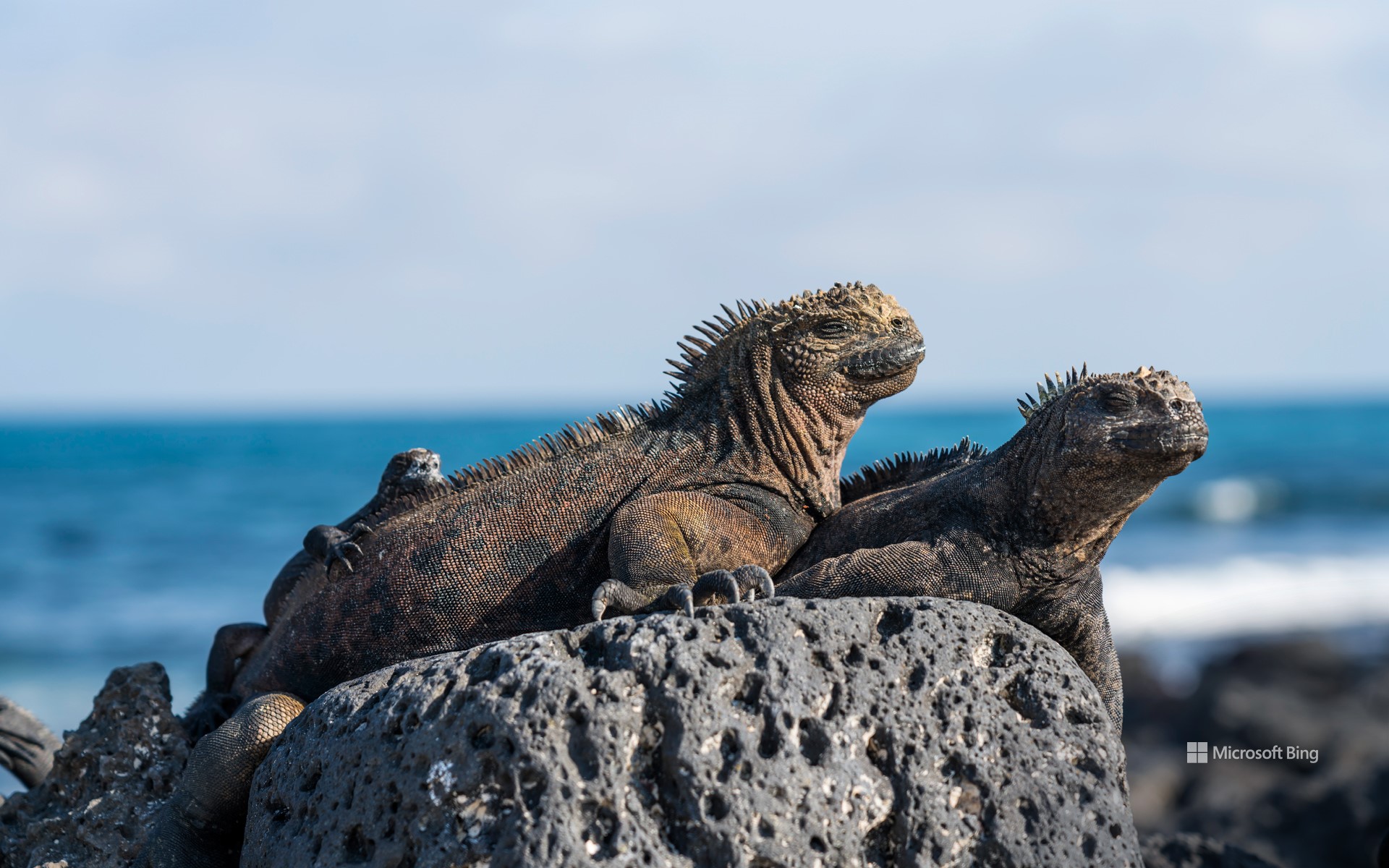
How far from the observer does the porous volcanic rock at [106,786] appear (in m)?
4.09

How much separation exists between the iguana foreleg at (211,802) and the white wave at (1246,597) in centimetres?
1815

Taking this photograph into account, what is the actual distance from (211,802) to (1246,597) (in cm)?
2208

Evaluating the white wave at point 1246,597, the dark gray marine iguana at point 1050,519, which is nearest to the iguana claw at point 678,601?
the dark gray marine iguana at point 1050,519

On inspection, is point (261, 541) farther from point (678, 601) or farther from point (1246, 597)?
point (678, 601)

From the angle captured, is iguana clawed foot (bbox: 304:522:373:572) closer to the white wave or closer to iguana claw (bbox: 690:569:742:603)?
iguana claw (bbox: 690:569:742:603)

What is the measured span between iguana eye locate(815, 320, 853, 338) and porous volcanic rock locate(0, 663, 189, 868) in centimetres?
258

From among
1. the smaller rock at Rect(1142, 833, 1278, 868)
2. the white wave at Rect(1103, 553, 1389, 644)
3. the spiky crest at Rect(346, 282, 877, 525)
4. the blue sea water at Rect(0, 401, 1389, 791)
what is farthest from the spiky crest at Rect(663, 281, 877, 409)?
the white wave at Rect(1103, 553, 1389, 644)

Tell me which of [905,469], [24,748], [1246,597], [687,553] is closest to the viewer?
[687,553]

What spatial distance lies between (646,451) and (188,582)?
20890mm

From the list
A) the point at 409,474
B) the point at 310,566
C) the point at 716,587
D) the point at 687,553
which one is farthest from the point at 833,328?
the point at 310,566

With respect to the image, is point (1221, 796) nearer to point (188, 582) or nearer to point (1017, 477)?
point (1017, 477)

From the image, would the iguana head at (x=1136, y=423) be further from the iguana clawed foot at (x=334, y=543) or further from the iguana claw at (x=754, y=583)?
the iguana clawed foot at (x=334, y=543)

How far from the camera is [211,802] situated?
3775 mm

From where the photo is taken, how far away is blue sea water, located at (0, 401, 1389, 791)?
61.5ft
